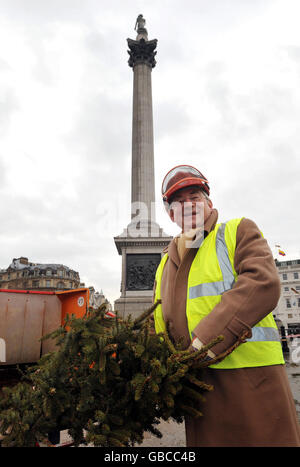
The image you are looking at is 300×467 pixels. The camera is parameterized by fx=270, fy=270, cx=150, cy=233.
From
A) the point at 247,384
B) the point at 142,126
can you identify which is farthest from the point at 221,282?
the point at 142,126

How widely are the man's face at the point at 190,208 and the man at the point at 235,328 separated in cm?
2

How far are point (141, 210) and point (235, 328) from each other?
1410 centimetres

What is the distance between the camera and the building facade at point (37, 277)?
56.3 metres

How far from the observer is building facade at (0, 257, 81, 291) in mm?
56281

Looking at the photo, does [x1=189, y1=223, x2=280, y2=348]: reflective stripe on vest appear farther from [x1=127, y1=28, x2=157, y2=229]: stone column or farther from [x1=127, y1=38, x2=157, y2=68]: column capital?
[x1=127, y1=38, x2=157, y2=68]: column capital

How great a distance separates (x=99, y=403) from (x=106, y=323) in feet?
1.33

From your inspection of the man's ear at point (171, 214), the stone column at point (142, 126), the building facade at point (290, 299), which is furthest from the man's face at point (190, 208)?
the building facade at point (290, 299)

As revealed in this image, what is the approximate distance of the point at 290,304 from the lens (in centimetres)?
4375

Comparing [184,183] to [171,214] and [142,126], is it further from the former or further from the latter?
[142,126]

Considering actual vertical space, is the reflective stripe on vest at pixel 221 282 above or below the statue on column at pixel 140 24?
below

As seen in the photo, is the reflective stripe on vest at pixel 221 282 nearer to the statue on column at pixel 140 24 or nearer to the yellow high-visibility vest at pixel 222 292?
the yellow high-visibility vest at pixel 222 292

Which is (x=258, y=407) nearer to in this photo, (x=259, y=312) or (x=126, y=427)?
(x=259, y=312)

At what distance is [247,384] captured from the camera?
1470 millimetres
